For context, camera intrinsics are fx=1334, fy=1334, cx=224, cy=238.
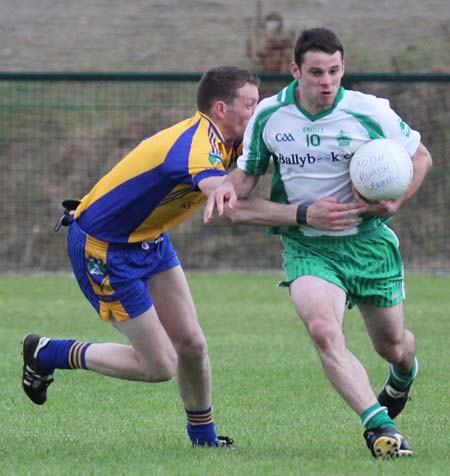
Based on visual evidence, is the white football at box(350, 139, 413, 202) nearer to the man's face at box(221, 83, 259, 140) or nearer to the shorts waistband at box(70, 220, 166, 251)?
the man's face at box(221, 83, 259, 140)

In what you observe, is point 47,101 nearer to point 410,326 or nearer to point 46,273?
point 46,273

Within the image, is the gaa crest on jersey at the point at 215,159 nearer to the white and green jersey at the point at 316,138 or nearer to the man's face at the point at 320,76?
the white and green jersey at the point at 316,138

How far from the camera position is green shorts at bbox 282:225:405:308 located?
685 cm

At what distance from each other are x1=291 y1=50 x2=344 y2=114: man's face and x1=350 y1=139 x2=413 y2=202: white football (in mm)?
322

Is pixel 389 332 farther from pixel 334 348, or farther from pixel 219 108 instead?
pixel 219 108

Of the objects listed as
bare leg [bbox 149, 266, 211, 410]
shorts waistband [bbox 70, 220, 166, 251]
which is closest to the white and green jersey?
shorts waistband [bbox 70, 220, 166, 251]

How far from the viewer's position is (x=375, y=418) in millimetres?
6352

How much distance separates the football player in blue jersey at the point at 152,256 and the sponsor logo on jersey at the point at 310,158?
0.35 metres

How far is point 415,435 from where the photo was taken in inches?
290

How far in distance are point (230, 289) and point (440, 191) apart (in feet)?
13.2

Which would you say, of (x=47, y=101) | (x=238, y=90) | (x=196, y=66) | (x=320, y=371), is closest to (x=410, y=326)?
(x=320, y=371)

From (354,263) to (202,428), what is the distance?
1.25 metres

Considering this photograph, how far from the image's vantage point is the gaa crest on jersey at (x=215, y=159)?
665cm

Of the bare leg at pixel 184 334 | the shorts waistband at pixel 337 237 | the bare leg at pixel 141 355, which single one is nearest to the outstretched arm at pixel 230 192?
the shorts waistband at pixel 337 237
